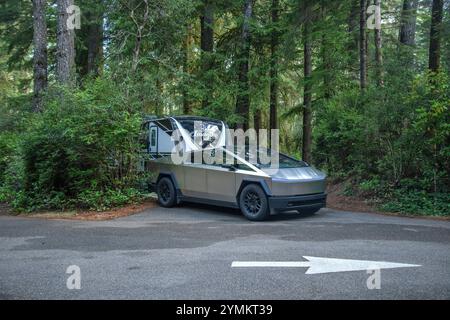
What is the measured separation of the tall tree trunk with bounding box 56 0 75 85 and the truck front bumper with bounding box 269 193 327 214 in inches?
349

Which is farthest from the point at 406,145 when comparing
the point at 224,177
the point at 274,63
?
the point at 274,63

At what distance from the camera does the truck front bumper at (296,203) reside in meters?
9.70

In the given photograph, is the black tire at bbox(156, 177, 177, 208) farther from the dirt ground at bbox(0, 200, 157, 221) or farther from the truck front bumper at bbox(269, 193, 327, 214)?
the truck front bumper at bbox(269, 193, 327, 214)

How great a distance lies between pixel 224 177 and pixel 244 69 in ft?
33.0

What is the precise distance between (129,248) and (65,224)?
3.18m

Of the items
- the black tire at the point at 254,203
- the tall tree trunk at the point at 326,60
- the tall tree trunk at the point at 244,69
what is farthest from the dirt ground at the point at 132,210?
the tall tree trunk at the point at 244,69

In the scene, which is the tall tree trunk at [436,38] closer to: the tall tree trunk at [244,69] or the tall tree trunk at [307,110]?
the tall tree trunk at [307,110]

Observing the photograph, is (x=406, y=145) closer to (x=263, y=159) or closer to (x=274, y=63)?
(x=263, y=159)

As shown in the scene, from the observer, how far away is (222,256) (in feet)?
22.3

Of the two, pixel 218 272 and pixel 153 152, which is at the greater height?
pixel 153 152

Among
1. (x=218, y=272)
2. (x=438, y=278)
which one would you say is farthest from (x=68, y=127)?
(x=438, y=278)

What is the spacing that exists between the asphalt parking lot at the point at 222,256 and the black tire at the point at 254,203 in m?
0.27
